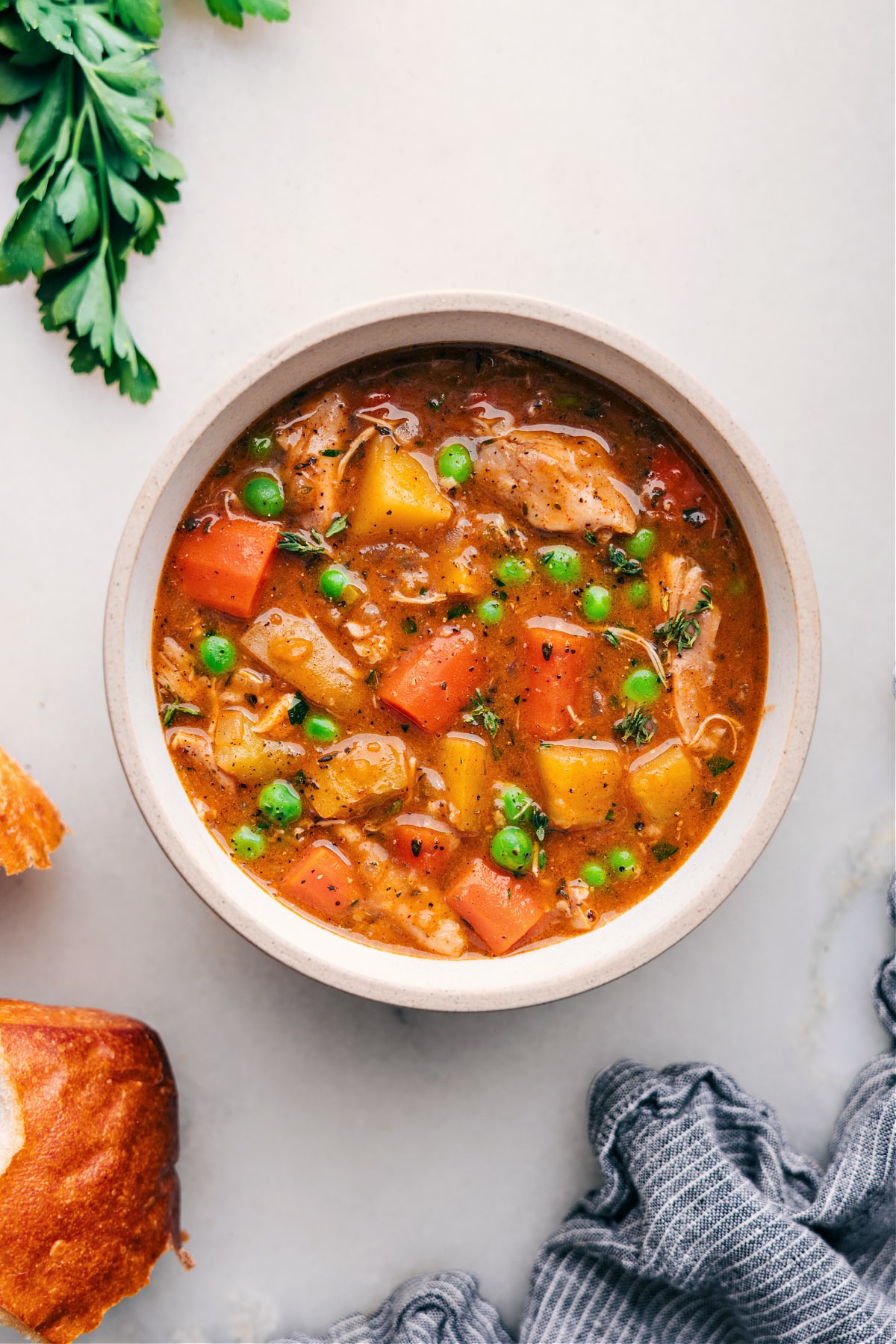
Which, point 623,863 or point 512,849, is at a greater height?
point 623,863

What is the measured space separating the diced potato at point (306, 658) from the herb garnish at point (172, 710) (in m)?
0.22

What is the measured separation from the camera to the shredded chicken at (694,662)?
2816 millimetres

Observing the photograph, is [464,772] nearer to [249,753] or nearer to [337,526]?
[249,753]

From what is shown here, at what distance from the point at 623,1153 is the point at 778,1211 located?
0.45 meters

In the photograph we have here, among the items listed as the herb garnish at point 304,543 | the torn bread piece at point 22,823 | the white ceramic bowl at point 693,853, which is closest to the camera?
the white ceramic bowl at point 693,853

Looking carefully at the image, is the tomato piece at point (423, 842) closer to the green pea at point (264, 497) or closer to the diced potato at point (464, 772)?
the diced potato at point (464, 772)

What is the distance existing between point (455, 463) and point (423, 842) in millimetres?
1004

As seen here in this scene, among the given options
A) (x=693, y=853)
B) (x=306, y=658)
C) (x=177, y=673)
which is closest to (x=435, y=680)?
(x=306, y=658)

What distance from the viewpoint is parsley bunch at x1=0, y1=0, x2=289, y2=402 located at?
9.80ft

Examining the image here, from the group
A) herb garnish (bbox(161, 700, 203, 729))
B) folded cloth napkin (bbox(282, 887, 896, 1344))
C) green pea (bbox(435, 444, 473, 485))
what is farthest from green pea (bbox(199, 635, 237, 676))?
folded cloth napkin (bbox(282, 887, 896, 1344))

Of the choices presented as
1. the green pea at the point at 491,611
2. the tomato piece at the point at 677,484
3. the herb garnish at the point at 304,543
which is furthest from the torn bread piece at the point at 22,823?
the tomato piece at the point at 677,484

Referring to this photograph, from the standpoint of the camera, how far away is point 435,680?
109 inches

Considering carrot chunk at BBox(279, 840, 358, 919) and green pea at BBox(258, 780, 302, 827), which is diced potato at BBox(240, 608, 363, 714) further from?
carrot chunk at BBox(279, 840, 358, 919)

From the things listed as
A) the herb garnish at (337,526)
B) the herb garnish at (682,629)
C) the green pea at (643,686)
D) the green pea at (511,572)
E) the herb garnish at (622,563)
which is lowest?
the herb garnish at (337,526)
